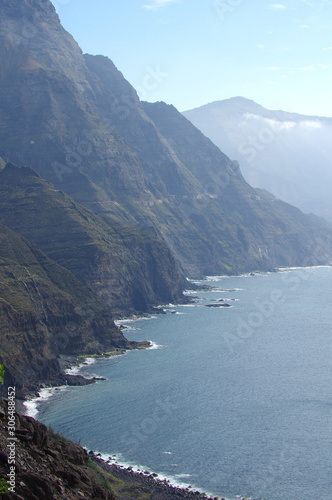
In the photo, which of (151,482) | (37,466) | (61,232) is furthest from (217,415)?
(61,232)

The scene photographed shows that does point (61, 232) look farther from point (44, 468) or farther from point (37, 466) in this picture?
point (37, 466)

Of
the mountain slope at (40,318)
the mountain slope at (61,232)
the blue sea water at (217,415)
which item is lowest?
the blue sea water at (217,415)

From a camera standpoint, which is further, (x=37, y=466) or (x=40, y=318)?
(x=40, y=318)

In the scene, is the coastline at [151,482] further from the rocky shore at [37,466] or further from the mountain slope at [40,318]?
the mountain slope at [40,318]

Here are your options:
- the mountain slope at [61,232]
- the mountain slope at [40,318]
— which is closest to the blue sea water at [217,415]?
the mountain slope at [40,318]

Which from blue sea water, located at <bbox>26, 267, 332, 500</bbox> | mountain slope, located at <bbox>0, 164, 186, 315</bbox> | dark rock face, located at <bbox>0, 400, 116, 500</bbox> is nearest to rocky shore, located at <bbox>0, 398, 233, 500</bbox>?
dark rock face, located at <bbox>0, 400, 116, 500</bbox>

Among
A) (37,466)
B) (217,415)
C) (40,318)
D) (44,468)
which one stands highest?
(37,466)

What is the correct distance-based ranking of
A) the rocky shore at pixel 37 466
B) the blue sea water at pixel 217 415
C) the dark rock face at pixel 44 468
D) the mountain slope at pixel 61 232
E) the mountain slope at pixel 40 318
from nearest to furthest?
the rocky shore at pixel 37 466 < the dark rock face at pixel 44 468 < the blue sea water at pixel 217 415 < the mountain slope at pixel 40 318 < the mountain slope at pixel 61 232
